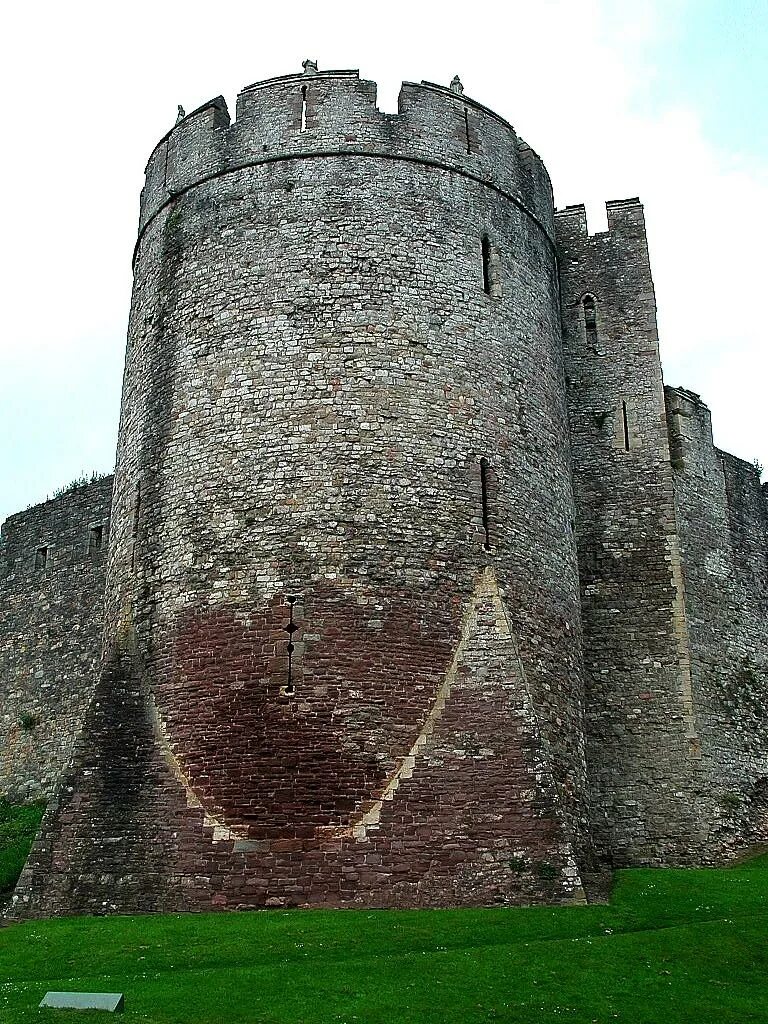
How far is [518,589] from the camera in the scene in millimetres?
14891

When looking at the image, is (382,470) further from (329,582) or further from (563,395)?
(563,395)

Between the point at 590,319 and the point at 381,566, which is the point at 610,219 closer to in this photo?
the point at 590,319

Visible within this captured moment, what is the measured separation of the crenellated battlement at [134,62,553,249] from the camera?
16.6 metres

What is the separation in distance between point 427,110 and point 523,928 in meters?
12.1

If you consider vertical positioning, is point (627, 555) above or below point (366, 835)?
above

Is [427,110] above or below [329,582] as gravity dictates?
above

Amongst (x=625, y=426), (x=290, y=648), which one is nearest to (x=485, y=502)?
(x=290, y=648)

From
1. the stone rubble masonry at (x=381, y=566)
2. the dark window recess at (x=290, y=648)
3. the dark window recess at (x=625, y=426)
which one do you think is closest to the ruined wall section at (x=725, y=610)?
the stone rubble masonry at (x=381, y=566)

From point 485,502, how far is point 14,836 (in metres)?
9.33

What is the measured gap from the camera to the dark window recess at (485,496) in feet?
48.6

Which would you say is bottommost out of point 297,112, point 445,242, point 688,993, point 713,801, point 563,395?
point 688,993

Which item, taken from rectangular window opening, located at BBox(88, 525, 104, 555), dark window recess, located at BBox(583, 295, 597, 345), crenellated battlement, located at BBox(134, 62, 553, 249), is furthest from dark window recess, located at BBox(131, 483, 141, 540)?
dark window recess, located at BBox(583, 295, 597, 345)

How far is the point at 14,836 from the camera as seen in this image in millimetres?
17531

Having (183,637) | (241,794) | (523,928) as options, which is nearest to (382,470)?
(183,637)
